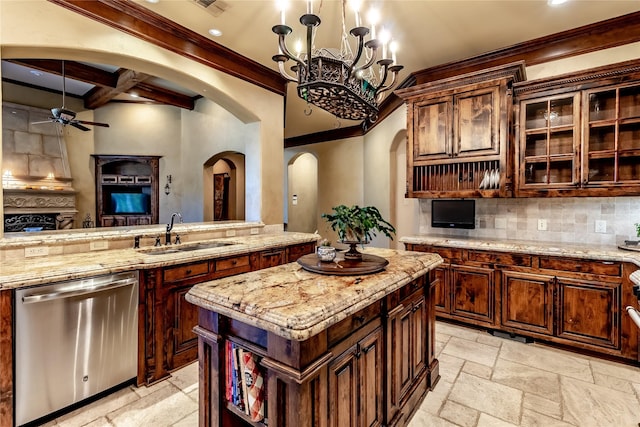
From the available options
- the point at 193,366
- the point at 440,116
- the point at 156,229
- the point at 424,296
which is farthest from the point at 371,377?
the point at 440,116

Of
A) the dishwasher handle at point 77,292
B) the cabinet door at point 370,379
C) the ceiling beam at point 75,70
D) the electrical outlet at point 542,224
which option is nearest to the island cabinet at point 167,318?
the dishwasher handle at point 77,292

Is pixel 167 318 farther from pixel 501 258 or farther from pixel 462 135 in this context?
pixel 462 135

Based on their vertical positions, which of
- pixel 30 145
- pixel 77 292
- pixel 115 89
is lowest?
pixel 77 292

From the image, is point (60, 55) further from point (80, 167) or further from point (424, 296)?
point (80, 167)

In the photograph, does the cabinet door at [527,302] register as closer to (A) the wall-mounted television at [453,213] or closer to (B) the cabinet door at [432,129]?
(A) the wall-mounted television at [453,213]

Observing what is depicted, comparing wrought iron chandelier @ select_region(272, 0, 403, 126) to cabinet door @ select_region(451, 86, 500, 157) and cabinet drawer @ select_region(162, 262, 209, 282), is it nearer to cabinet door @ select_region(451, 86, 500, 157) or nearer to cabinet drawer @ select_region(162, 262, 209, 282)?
cabinet door @ select_region(451, 86, 500, 157)

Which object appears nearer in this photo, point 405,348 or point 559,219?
point 405,348

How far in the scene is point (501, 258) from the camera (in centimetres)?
318

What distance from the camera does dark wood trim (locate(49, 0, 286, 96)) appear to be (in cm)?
268

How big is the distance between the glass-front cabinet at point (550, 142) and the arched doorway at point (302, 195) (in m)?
5.98

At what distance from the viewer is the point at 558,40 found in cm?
325

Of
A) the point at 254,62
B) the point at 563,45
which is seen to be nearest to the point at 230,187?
the point at 254,62

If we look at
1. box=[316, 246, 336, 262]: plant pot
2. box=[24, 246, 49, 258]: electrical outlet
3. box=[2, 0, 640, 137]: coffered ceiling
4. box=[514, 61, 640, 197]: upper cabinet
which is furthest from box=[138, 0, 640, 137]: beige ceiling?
box=[24, 246, 49, 258]: electrical outlet

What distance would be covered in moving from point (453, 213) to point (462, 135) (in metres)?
0.98
